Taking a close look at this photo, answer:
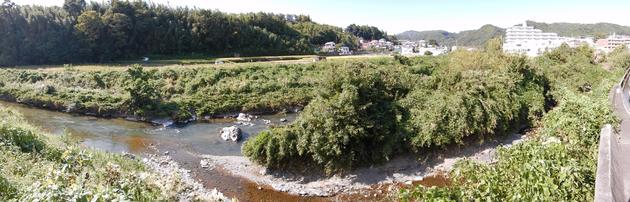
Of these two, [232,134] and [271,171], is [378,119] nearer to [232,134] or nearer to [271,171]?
[271,171]

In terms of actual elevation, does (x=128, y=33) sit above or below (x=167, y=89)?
above

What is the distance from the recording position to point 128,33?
198 ft

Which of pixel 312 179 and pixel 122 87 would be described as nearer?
pixel 312 179

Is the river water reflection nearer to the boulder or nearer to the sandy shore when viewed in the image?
the boulder

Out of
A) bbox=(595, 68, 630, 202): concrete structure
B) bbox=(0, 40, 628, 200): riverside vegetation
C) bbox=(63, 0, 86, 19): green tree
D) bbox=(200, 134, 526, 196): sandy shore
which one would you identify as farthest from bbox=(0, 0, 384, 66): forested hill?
bbox=(595, 68, 630, 202): concrete structure

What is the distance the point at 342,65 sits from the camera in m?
20.4

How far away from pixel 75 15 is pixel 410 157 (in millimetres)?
60991

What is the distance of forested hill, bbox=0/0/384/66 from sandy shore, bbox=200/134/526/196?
4672 cm

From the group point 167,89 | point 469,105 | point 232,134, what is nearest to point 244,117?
point 232,134

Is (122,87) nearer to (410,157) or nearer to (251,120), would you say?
(251,120)

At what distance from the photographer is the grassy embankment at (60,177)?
4938 mm

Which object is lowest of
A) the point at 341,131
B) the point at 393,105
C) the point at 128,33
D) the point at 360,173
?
the point at 360,173

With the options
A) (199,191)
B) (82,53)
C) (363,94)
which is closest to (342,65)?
(363,94)

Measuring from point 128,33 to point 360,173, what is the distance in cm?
5484
